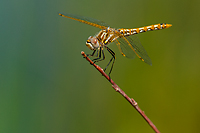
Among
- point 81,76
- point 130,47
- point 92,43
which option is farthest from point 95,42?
point 81,76

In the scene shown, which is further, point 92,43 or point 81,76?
point 81,76

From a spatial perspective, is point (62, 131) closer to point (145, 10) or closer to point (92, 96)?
point (92, 96)

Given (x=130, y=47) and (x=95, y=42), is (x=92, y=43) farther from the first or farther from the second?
(x=130, y=47)

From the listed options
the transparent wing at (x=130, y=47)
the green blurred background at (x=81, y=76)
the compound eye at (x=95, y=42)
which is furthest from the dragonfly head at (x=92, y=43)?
the green blurred background at (x=81, y=76)

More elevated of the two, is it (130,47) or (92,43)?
(92,43)

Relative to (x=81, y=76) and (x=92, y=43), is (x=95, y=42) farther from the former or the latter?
(x=81, y=76)

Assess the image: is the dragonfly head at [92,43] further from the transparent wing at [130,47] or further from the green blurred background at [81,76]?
the green blurred background at [81,76]
